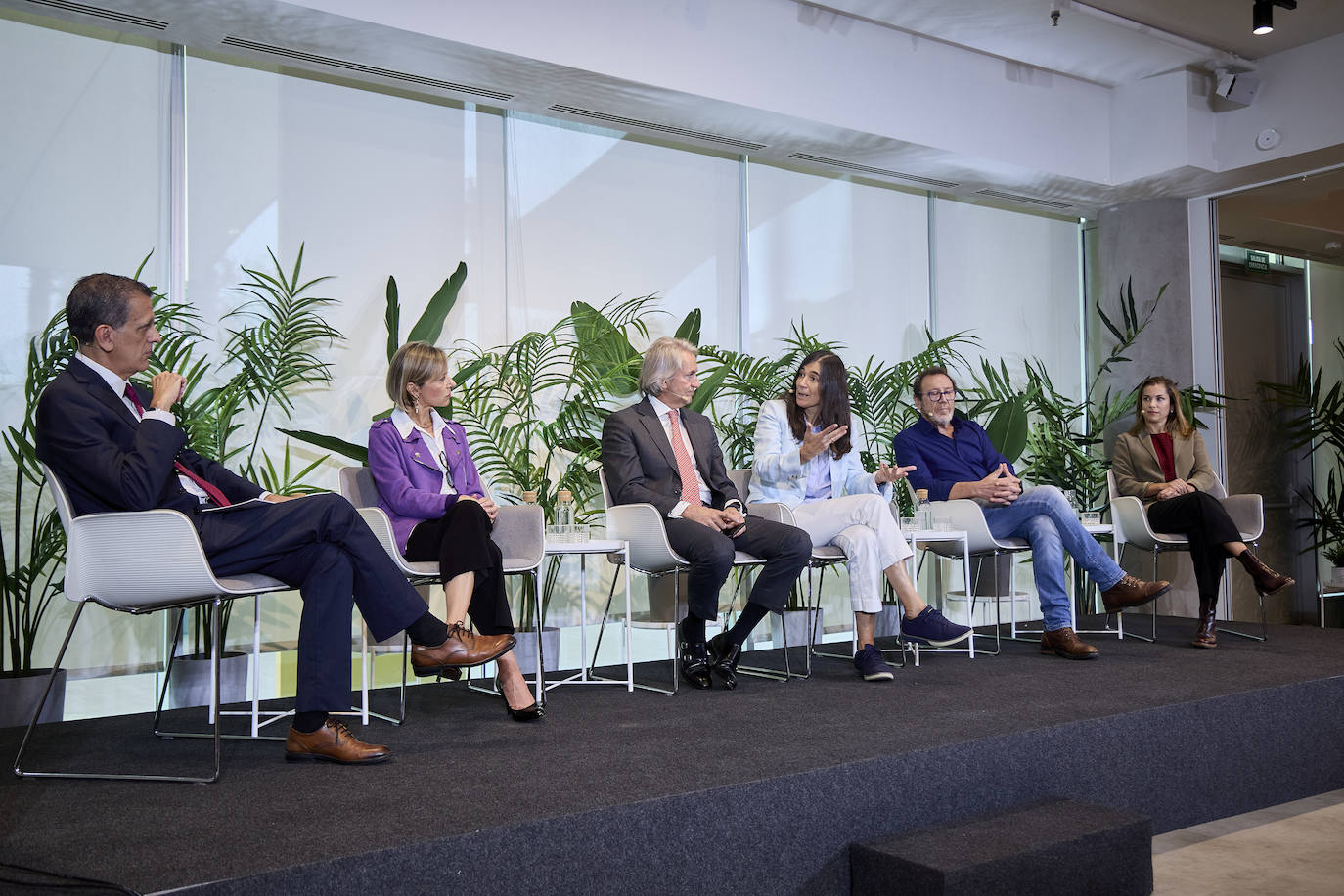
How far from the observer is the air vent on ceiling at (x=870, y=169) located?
19.4 feet

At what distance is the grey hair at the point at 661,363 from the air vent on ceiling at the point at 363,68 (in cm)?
157

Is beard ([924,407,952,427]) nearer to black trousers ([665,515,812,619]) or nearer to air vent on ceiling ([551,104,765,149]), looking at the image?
black trousers ([665,515,812,619])

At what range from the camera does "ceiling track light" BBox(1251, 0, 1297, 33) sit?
5.22 m

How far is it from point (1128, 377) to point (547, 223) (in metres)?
3.87

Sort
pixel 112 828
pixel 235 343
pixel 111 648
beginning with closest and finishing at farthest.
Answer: pixel 112 828, pixel 111 648, pixel 235 343

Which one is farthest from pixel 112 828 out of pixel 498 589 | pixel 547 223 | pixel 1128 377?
pixel 1128 377

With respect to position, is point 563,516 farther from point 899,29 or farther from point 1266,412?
point 1266,412

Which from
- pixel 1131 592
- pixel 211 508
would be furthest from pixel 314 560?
pixel 1131 592

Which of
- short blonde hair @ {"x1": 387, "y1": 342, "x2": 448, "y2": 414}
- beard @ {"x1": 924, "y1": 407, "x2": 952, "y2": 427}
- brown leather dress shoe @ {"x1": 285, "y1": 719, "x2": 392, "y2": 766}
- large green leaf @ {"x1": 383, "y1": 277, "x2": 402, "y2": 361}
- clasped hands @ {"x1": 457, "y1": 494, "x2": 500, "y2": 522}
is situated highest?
large green leaf @ {"x1": 383, "y1": 277, "x2": 402, "y2": 361}

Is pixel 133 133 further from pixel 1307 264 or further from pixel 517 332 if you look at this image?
pixel 1307 264

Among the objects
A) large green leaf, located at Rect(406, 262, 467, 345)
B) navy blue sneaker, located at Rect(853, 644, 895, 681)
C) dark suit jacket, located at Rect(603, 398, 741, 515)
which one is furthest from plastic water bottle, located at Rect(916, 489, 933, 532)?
large green leaf, located at Rect(406, 262, 467, 345)

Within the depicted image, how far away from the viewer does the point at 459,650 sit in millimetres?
2926

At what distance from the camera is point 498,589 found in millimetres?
3375

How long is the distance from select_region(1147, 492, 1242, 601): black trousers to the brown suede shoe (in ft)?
1.84
